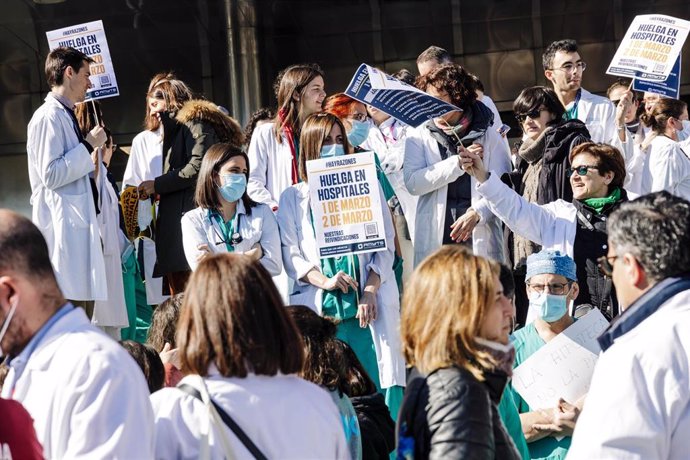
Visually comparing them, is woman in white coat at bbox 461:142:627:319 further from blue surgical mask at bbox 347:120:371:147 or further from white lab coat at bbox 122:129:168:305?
white lab coat at bbox 122:129:168:305

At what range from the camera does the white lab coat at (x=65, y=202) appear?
26.2 feet

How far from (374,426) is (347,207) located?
226cm

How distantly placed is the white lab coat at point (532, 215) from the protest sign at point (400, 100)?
0.50 m

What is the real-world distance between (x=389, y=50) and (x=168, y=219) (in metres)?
7.41

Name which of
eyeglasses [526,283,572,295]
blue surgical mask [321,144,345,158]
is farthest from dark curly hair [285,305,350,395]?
blue surgical mask [321,144,345,158]

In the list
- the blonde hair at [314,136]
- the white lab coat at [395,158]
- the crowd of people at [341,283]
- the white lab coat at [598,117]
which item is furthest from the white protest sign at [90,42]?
the white lab coat at [598,117]

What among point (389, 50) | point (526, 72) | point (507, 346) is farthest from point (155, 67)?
point (507, 346)

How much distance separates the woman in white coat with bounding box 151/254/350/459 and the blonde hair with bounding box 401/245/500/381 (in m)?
0.37

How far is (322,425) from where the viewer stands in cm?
386

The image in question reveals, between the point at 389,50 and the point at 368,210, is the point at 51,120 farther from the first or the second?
the point at 389,50

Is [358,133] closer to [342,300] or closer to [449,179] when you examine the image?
[449,179]

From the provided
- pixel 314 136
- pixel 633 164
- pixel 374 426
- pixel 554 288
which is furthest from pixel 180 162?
pixel 374 426

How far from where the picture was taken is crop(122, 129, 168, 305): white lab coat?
893 centimetres

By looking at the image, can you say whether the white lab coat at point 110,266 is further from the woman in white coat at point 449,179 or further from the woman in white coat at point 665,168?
the woman in white coat at point 665,168
